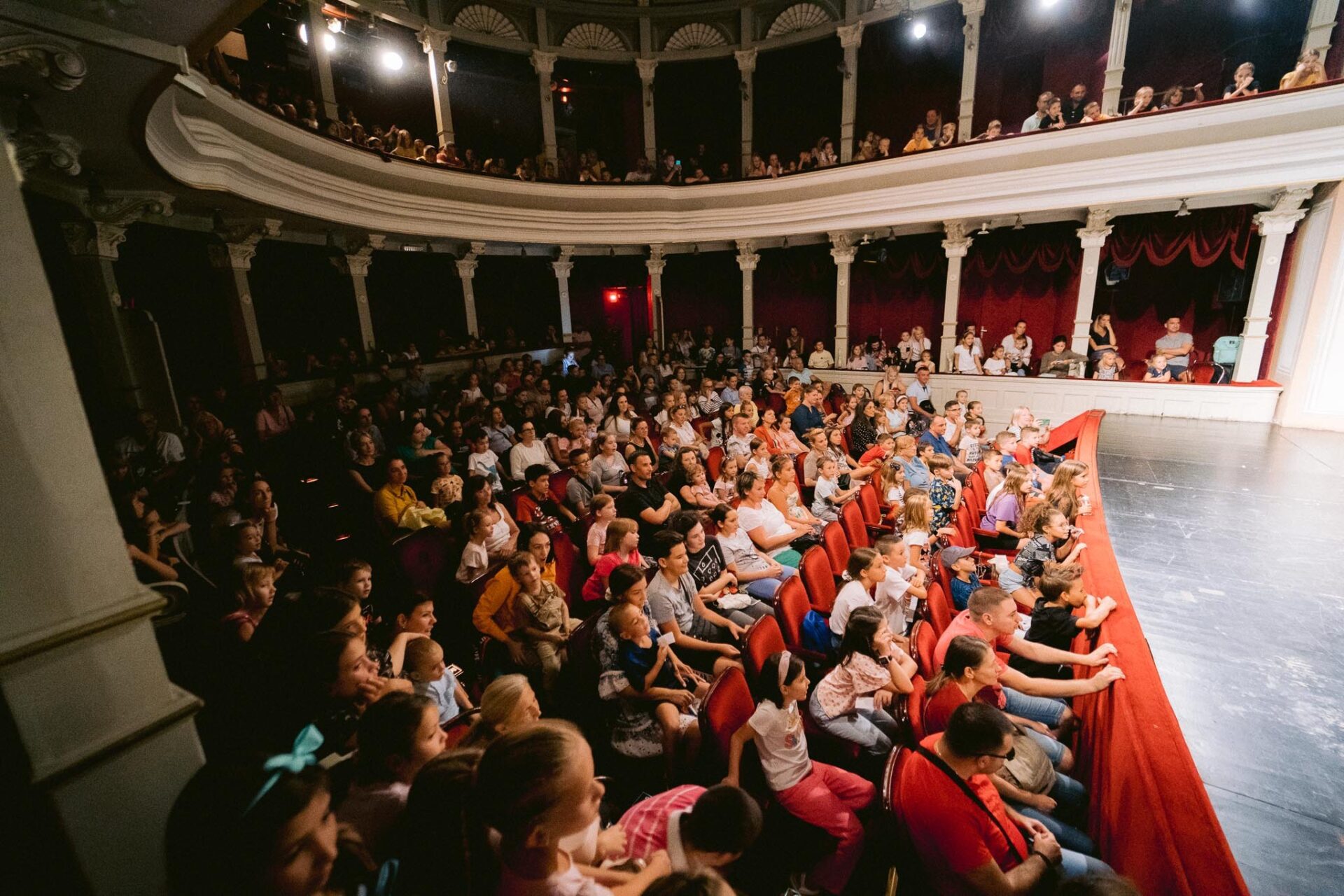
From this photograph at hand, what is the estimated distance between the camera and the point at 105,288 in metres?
5.71

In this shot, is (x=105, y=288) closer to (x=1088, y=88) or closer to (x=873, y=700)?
(x=873, y=700)

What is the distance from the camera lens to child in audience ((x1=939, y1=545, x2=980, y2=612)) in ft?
13.1

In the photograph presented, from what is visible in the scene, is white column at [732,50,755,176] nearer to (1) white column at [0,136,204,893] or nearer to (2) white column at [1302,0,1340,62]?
(2) white column at [1302,0,1340,62]

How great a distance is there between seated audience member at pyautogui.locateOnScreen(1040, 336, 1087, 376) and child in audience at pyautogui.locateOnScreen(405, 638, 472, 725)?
10.6 m

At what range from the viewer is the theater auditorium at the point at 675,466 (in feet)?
4.52

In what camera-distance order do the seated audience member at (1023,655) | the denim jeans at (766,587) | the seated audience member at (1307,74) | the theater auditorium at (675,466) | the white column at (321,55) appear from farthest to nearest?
the white column at (321,55) < the seated audience member at (1307,74) < the denim jeans at (766,587) < the seated audience member at (1023,655) < the theater auditorium at (675,466)

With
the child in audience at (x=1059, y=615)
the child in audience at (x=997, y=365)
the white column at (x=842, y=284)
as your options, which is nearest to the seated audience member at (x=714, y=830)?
the child in audience at (x=1059, y=615)

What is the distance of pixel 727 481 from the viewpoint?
5234mm

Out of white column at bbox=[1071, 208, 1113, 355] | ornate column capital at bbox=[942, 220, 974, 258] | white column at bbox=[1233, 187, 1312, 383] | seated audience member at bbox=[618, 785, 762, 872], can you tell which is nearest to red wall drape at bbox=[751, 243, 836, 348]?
ornate column capital at bbox=[942, 220, 974, 258]

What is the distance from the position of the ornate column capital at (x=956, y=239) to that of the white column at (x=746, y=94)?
15.8ft

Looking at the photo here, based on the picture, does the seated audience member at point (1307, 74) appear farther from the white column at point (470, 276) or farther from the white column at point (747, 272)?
the white column at point (470, 276)

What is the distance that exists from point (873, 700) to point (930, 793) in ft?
3.44

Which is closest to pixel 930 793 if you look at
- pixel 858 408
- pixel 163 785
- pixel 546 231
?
pixel 163 785

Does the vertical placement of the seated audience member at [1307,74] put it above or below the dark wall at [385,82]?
below
